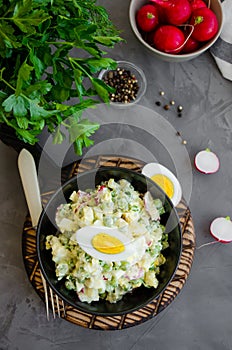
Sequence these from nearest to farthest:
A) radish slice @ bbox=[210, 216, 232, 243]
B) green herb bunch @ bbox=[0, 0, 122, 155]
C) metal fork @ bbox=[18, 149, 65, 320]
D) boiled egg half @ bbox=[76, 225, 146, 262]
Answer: green herb bunch @ bbox=[0, 0, 122, 155], boiled egg half @ bbox=[76, 225, 146, 262], metal fork @ bbox=[18, 149, 65, 320], radish slice @ bbox=[210, 216, 232, 243]

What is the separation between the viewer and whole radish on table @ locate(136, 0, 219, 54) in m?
1.44

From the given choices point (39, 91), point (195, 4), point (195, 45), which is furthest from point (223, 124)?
point (39, 91)

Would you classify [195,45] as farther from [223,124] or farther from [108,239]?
[108,239]

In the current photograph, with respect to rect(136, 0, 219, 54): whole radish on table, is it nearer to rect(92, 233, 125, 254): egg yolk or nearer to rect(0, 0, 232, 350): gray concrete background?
rect(0, 0, 232, 350): gray concrete background

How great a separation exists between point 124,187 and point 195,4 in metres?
0.59

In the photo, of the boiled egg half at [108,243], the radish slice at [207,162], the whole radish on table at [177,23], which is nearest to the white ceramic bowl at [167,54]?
the whole radish on table at [177,23]

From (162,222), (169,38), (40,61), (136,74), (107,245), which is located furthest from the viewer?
(136,74)

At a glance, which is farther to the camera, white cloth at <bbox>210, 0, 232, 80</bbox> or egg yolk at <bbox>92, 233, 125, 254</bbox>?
white cloth at <bbox>210, 0, 232, 80</bbox>

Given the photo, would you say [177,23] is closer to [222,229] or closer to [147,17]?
[147,17]

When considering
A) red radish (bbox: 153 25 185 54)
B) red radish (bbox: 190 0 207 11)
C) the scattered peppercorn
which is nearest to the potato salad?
the scattered peppercorn

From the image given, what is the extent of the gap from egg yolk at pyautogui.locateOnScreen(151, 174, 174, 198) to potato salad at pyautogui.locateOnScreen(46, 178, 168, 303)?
86 millimetres

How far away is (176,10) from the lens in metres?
1.44

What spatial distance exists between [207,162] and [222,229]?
20cm

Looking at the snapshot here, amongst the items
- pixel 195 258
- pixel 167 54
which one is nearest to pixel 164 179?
pixel 195 258
